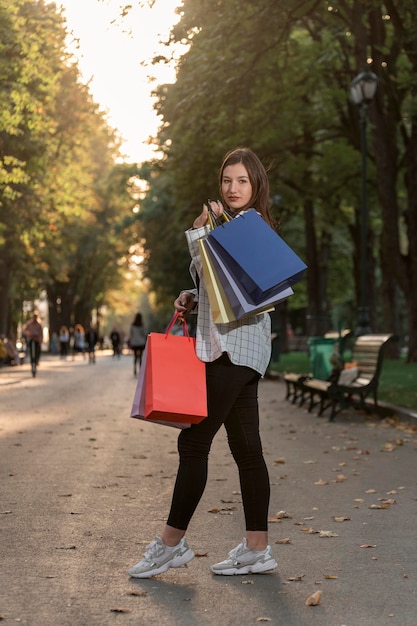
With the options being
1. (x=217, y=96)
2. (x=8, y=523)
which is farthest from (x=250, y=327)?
(x=217, y=96)

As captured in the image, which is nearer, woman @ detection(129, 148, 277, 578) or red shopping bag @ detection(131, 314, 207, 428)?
red shopping bag @ detection(131, 314, 207, 428)

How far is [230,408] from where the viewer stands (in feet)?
17.6

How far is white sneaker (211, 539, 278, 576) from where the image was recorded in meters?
5.54

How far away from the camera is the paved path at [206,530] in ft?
16.1

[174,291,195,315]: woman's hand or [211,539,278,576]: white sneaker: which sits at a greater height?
[174,291,195,315]: woman's hand

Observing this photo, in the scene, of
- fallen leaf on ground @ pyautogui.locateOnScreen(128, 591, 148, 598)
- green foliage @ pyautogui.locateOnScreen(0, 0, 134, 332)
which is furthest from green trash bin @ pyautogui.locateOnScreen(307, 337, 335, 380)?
fallen leaf on ground @ pyautogui.locateOnScreen(128, 591, 148, 598)

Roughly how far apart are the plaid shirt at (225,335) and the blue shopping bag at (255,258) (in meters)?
0.12

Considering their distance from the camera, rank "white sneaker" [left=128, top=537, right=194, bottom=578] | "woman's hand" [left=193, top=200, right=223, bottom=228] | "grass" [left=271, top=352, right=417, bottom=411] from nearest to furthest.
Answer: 1. "woman's hand" [left=193, top=200, right=223, bottom=228]
2. "white sneaker" [left=128, top=537, right=194, bottom=578]
3. "grass" [left=271, top=352, right=417, bottom=411]

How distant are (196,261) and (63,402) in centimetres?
1528

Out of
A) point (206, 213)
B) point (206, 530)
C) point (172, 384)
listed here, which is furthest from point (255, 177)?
point (206, 530)

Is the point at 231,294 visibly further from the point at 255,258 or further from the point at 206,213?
the point at 206,213

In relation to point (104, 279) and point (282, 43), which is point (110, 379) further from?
point (104, 279)

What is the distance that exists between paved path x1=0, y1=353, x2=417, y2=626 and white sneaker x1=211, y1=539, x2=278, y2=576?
5cm

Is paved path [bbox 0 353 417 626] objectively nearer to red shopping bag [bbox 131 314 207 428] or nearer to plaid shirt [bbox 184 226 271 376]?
red shopping bag [bbox 131 314 207 428]
